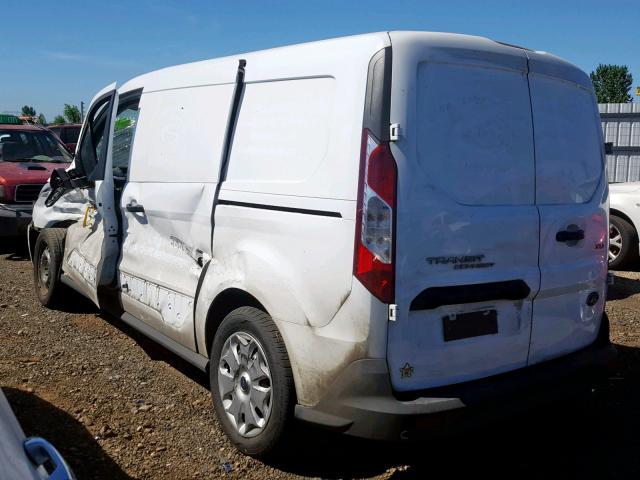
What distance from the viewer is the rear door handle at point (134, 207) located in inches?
177

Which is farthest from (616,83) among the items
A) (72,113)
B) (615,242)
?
(615,242)

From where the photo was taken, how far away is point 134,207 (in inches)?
179

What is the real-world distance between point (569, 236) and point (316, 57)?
160cm

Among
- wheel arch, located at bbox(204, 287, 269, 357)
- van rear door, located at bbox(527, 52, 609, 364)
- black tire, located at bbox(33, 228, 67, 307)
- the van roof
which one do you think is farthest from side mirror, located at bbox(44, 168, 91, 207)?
van rear door, located at bbox(527, 52, 609, 364)

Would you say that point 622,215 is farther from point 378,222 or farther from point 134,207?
point 378,222

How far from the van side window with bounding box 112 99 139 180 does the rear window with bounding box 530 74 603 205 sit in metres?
2.96

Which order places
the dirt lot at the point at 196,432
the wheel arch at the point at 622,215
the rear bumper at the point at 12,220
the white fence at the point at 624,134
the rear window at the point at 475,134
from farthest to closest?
the white fence at the point at 624,134, the rear bumper at the point at 12,220, the wheel arch at the point at 622,215, the dirt lot at the point at 196,432, the rear window at the point at 475,134

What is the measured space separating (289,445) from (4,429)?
1.70 meters

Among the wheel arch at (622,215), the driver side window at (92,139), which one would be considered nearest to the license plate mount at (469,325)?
the driver side window at (92,139)

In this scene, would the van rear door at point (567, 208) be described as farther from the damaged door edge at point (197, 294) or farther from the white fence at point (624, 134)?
the white fence at point (624, 134)

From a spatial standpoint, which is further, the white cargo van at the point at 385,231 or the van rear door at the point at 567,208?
the van rear door at the point at 567,208

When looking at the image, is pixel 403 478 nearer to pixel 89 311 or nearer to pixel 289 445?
pixel 289 445

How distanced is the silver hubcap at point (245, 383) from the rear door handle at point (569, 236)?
5.37ft

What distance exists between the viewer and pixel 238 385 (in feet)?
11.2
